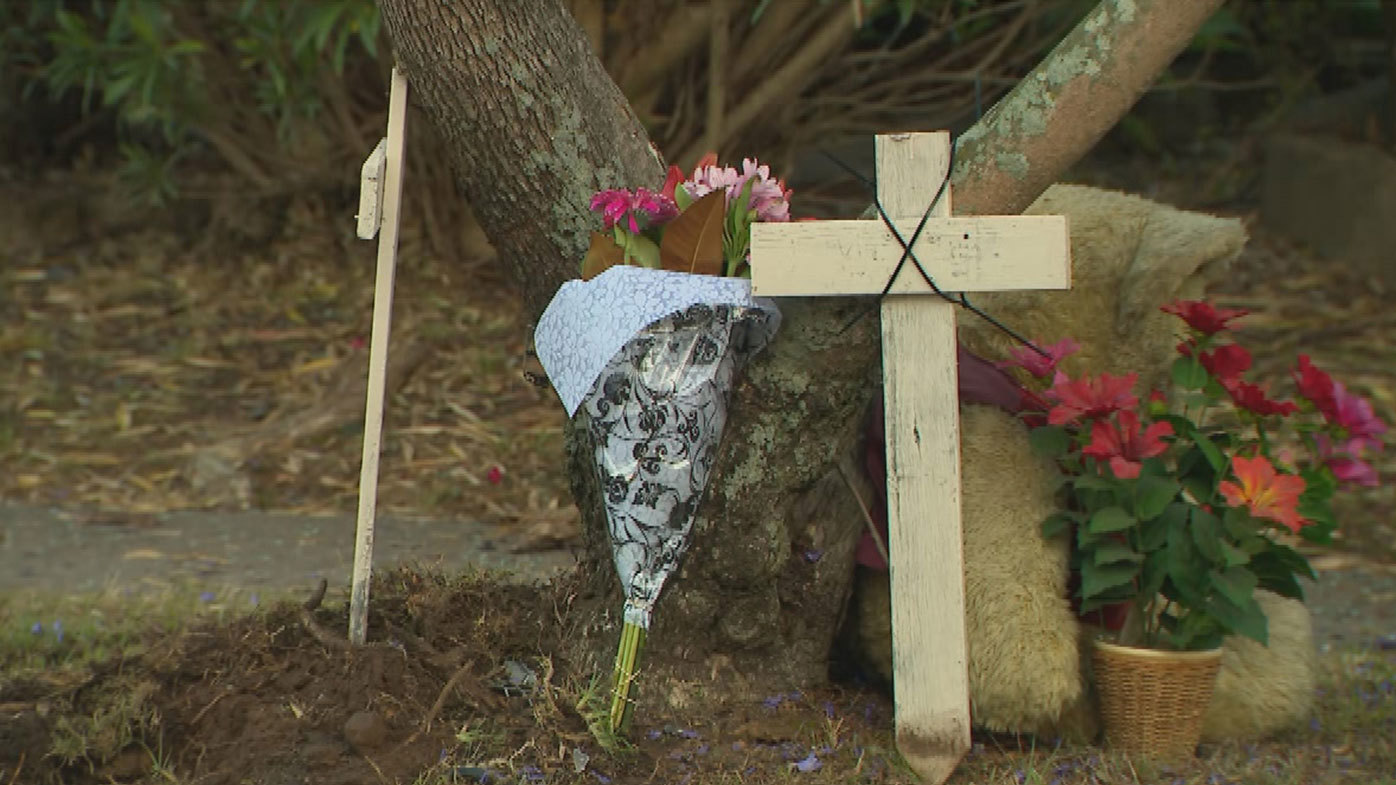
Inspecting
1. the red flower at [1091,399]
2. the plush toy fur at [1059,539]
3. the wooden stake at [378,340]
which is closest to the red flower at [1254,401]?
the red flower at [1091,399]

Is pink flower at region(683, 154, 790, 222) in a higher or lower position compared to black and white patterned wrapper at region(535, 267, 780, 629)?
higher

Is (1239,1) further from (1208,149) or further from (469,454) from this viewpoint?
(469,454)

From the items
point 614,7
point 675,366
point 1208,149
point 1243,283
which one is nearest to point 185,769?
point 675,366

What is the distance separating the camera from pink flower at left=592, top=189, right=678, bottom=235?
3.09m

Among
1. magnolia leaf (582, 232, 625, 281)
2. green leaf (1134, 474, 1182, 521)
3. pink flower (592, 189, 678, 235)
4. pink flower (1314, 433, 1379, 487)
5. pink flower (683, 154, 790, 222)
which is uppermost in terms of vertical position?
pink flower (683, 154, 790, 222)

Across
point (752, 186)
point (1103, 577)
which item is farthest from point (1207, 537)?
point (752, 186)

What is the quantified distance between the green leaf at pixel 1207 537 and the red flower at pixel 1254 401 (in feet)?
0.78

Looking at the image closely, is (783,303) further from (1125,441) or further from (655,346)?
(1125,441)

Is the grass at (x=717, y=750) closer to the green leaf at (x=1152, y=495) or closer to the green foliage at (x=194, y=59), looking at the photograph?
the green leaf at (x=1152, y=495)

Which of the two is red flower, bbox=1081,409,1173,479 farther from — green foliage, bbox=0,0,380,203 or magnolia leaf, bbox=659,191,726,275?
green foliage, bbox=0,0,380,203

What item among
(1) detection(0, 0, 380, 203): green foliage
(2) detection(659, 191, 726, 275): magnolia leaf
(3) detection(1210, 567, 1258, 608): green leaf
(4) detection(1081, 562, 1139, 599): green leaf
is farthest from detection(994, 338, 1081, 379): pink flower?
(1) detection(0, 0, 380, 203): green foliage

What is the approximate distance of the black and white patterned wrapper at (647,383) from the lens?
118 inches

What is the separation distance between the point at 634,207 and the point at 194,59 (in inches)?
166

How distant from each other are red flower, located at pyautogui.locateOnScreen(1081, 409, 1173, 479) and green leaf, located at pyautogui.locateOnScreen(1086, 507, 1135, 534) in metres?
0.08
